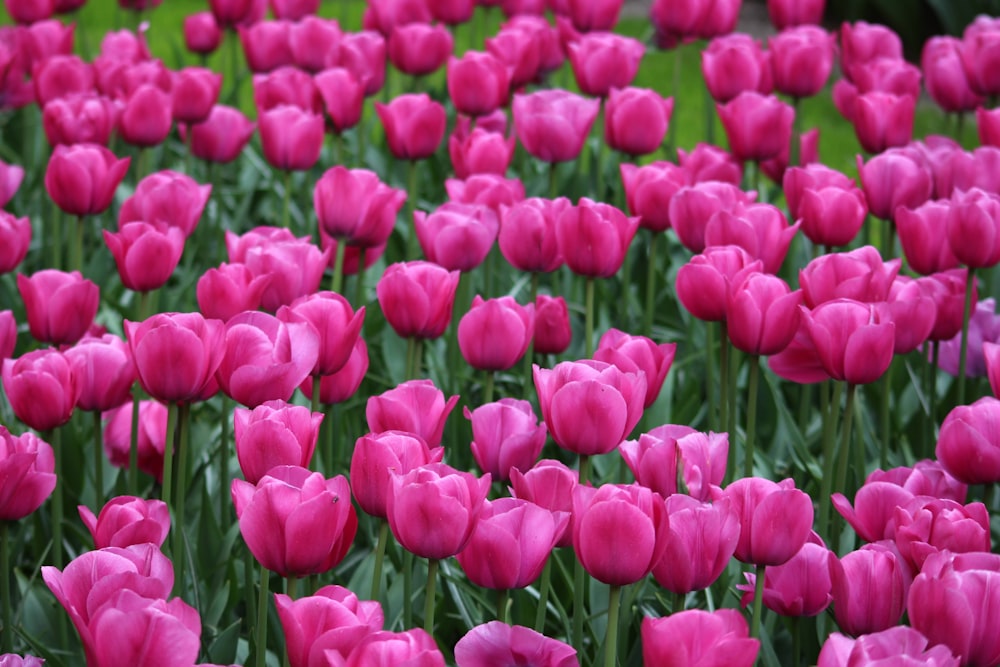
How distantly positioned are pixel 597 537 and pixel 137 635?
1.27 ft

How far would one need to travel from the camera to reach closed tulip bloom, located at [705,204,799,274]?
5.99ft

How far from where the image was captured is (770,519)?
1201 mm

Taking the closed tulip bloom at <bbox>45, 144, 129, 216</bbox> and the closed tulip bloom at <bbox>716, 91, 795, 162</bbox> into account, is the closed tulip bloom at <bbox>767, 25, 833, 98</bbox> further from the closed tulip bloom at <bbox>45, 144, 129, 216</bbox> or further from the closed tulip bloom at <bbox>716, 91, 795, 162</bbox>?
the closed tulip bloom at <bbox>45, 144, 129, 216</bbox>

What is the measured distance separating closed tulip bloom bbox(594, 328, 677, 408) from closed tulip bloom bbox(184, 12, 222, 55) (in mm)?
2421

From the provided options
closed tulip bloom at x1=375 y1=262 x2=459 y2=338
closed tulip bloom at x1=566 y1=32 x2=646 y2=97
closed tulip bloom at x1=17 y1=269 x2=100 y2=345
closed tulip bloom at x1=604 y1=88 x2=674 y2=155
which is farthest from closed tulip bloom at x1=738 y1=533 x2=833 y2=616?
closed tulip bloom at x1=566 y1=32 x2=646 y2=97

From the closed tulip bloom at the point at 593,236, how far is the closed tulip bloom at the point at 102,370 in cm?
65

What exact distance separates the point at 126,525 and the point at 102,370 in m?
0.49

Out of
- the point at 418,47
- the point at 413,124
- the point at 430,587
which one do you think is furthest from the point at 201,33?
the point at 430,587

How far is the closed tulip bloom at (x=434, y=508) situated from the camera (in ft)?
3.67

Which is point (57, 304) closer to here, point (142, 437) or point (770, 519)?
point (142, 437)

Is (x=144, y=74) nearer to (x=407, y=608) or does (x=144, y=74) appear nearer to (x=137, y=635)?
(x=407, y=608)

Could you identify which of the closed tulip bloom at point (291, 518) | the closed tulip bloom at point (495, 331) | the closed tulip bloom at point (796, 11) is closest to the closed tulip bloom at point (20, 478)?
the closed tulip bloom at point (291, 518)

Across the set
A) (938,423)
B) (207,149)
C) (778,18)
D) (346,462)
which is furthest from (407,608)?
(778,18)

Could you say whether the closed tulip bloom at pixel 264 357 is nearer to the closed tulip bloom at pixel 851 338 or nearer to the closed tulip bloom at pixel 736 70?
the closed tulip bloom at pixel 851 338
